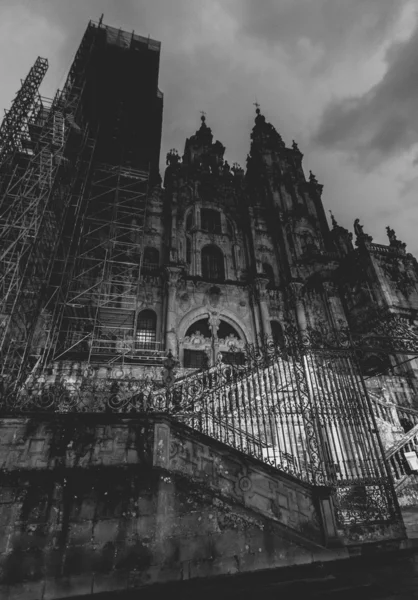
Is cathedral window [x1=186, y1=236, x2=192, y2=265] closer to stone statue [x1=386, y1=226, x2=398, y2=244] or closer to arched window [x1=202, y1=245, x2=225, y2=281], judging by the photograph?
arched window [x1=202, y1=245, x2=225, y2=281]

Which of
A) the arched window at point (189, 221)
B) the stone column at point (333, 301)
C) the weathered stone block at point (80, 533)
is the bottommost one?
the weathered stone block at point (80, 533)

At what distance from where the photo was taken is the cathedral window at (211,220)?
2477 cm

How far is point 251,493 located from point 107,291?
1540 cm

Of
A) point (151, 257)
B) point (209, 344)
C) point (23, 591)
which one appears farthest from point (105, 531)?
point (151, 257)

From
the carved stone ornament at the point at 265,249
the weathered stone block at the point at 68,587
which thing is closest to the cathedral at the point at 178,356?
the weathered stone block at the point at 68,587

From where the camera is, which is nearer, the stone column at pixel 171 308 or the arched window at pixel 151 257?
the stone column at pixel 171 308

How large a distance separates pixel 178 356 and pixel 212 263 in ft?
27.8

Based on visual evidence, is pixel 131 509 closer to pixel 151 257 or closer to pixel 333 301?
pixel 151 257

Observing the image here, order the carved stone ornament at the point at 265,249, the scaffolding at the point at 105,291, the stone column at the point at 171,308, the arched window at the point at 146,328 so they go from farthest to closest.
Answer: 1. the carved stone ornament at the point at 265,249
2. the arched window at the point at 146,328
3. the stone column at the point at 171,308
4. the scaffolding at the point at 105,291

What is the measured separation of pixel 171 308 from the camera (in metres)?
18.8

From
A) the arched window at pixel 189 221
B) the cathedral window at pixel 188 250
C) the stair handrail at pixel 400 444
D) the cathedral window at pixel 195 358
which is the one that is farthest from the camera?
the arched window at pixel 189 221

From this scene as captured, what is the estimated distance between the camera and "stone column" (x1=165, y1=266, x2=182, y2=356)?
57.5ft

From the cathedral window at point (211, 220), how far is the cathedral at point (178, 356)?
0.56ft

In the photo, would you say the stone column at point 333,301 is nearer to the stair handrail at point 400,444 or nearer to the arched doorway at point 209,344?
the arched doorway at point 209,344
